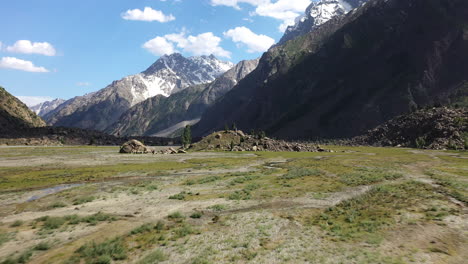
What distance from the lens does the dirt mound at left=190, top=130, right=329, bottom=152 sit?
532 feet

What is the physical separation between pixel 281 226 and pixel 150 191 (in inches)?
1000

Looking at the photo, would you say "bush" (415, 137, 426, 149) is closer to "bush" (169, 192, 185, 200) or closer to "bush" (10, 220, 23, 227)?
"bush" (169, 192, 185, 200)

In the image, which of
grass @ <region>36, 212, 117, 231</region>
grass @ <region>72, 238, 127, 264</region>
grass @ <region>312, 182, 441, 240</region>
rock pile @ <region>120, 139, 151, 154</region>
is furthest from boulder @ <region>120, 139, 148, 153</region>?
grass @ <region>72, 238, 127, 264</region>

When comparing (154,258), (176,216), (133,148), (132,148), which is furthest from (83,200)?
(133,148)

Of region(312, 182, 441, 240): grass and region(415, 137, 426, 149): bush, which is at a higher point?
region(415, 137, 426, 149): bush

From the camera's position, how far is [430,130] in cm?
15850

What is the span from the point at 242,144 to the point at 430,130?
104m

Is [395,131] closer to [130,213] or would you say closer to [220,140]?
[220,140]

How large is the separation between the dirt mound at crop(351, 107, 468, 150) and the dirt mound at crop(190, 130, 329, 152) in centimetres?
5359

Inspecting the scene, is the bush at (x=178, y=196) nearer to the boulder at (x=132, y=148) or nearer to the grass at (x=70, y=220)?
the grass at (x=70, y=220)

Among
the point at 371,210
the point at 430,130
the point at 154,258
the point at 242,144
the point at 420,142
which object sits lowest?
the point at 154,258

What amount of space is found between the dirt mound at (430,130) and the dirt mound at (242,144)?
53586 millimetres

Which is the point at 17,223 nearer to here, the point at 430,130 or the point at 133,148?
the point at 133,148

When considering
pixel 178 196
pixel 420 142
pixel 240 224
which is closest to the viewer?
pixel 240 224
